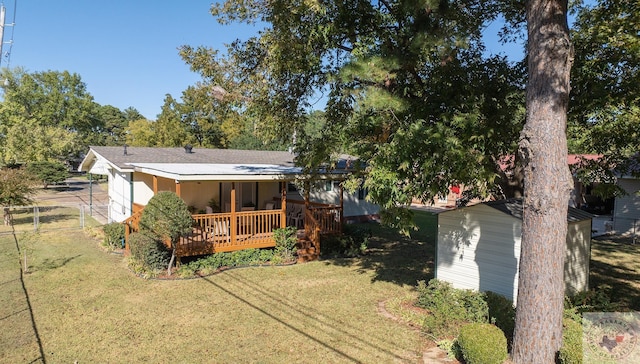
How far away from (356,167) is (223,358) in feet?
15.4

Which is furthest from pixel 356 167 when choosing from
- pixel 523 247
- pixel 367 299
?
pixel 523 247

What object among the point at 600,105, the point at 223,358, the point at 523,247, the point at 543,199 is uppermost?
the point at 600,105

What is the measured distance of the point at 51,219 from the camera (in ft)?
64.4

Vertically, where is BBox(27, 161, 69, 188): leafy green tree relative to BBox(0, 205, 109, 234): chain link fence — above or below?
above

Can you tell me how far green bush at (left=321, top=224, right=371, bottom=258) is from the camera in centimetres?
1364

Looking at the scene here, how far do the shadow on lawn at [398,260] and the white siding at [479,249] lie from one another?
1.68 metres

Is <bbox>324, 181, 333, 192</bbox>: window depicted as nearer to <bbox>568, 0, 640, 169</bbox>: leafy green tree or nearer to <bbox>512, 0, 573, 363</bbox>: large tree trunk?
<bbox>568, 0, 640, 169</bbox>: leafy green tree

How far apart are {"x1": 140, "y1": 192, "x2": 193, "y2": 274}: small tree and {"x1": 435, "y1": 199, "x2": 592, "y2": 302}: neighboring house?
6.50 metres

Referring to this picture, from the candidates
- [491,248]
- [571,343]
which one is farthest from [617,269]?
[571,343]

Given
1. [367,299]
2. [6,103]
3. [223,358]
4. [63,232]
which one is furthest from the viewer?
[6,103]

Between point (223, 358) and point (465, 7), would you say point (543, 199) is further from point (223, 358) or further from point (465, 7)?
point (465, 7)

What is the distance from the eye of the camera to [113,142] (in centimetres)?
6331

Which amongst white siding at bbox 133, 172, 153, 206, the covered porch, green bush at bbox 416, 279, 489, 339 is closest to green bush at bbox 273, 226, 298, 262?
the covered porch

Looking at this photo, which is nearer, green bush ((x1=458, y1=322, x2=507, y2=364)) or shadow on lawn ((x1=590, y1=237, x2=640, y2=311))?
green bush ((x1=458, y1=322, x2=507, y2=364))
